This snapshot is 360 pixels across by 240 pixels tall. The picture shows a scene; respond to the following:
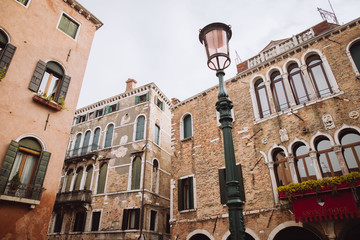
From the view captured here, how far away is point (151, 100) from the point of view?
1925 cm

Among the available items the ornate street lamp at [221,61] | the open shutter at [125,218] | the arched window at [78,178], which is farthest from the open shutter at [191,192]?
the arched window at [78,178]

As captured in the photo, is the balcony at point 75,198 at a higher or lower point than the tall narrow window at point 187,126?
lower

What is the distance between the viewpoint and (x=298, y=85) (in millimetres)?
10594

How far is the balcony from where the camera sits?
16.7 m

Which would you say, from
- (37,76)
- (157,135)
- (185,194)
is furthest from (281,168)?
(157,135)

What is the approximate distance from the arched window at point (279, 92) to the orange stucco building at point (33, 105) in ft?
30.6

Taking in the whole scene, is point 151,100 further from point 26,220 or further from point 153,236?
point 26,220

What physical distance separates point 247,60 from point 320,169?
6872mm

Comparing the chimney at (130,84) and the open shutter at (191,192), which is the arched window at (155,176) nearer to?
the open shutter at (191,192)

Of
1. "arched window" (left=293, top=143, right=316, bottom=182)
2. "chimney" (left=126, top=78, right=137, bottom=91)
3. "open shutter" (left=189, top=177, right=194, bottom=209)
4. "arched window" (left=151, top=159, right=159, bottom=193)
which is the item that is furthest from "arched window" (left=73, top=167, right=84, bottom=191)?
"arched window" (left=293, top=143, right=316, bottom=182)

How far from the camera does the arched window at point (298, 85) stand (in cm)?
1023

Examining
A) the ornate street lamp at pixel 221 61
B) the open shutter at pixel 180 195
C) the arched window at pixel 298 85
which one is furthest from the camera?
the open shutter at pixel 180 195

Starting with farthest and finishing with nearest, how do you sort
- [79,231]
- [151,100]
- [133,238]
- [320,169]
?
[151,100] → [79,231] → [133,238] → [320,169]

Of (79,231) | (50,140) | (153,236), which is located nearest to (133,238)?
(153,236)
